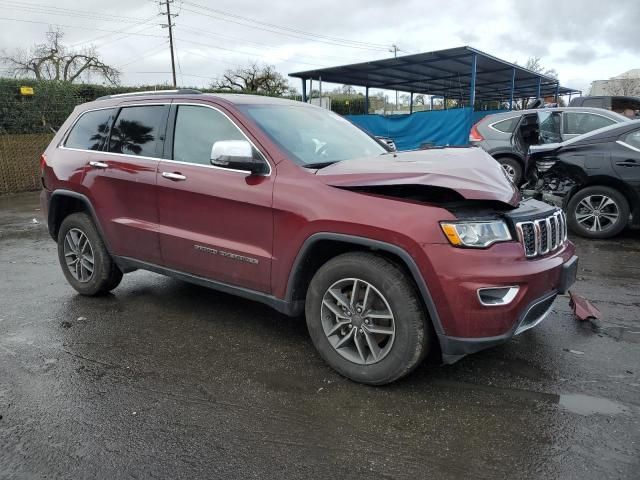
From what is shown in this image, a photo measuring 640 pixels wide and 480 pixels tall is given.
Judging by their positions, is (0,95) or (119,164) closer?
(119,164)

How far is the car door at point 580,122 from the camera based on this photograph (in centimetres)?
899

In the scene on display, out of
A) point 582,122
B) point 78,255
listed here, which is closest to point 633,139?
point 582,122

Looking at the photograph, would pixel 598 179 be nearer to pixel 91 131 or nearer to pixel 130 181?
pixel 130 181

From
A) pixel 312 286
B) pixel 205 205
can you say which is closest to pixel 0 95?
pixel 205 205

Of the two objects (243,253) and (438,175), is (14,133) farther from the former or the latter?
(438,175)

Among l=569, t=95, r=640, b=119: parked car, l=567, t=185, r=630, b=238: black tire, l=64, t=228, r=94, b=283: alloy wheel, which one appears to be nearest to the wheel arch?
l=64, t=228, r=94, b=283: alloy wheel

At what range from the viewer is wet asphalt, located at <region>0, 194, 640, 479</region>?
245 centimetres

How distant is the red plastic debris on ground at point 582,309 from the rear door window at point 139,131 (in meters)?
3.52

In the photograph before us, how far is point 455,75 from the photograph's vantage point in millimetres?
19188

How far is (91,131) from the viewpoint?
471 centimetres

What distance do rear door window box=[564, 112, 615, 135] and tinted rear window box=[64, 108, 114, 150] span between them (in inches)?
313

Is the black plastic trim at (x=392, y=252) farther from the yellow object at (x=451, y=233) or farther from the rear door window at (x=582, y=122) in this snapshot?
the rear door window at (x=582, y=122)

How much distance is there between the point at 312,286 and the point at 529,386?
1.44 metres

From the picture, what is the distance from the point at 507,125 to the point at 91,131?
27.0ft
